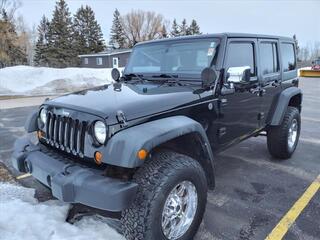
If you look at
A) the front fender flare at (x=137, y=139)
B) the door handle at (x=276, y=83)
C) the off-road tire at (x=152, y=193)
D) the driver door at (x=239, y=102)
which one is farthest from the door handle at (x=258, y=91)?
the off-road tire at (x=152, y=193)

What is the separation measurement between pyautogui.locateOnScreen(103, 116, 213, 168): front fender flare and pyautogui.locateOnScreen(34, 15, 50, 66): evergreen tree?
148 feet

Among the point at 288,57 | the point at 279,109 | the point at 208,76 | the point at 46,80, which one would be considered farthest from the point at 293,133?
the point at 46,80

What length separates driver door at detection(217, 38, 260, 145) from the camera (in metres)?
3.69

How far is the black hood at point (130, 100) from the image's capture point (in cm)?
263

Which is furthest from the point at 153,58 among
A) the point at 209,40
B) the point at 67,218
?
the point at 67,218

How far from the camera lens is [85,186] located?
7.63ft

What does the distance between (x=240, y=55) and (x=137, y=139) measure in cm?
223

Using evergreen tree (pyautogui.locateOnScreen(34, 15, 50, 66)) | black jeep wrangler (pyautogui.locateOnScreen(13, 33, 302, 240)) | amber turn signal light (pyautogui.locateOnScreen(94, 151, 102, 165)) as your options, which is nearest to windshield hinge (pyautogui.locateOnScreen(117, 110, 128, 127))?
black jeep wrangler (pyautogui.locateOnScreen(13, 33, 302, 240))

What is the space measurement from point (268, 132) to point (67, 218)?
3395 millimetres

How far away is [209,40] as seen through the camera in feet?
12.2

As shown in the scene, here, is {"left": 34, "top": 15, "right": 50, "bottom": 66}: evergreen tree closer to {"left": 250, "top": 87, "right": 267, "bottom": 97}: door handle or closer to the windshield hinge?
{"left": 250, "top": 87, "right": 267, "bottom": 97}: door handle

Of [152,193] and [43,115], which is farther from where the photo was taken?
[43,115]

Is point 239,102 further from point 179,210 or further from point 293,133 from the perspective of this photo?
point 293,133

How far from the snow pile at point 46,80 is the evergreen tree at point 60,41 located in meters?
24.5
